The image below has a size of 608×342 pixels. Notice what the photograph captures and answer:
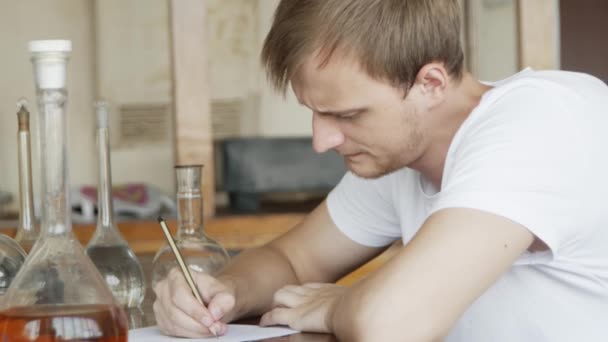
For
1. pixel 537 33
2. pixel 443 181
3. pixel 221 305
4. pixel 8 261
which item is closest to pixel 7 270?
pixel 8 261

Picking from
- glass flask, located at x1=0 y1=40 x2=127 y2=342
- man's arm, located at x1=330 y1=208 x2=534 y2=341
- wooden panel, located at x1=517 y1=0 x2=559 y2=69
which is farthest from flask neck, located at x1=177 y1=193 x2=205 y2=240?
wooden panel, located at x1=517 y1=0 x2=559 y2=69

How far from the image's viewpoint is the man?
129 cm

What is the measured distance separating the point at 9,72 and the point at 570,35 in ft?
11.7

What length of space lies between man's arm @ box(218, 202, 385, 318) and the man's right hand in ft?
0.67

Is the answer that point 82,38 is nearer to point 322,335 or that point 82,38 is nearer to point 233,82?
point 233,82

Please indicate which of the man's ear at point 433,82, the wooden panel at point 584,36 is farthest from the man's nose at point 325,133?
the wooden panel at point 584,36

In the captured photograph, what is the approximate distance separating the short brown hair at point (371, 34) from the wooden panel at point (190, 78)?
233 cm

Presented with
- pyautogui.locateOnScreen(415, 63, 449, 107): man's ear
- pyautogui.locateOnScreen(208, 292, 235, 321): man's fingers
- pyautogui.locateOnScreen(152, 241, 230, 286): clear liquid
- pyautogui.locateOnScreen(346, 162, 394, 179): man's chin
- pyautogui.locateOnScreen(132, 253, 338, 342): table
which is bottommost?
pyautogui.locateOnScreen(132, 253, 338, 342): table

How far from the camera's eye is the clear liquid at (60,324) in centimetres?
87

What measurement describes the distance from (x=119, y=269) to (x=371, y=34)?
490 mm

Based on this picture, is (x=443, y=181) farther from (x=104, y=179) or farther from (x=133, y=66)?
(x=133, y=66)

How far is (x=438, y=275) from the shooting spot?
128cm

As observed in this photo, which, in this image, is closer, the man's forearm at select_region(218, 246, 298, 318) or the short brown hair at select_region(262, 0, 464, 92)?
the short brown hair at select_region(262, 0, 464, 92)

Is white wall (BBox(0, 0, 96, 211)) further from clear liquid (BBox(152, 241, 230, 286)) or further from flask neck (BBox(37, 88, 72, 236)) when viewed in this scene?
flask neck (BBox(37, 88, 72, 236))
